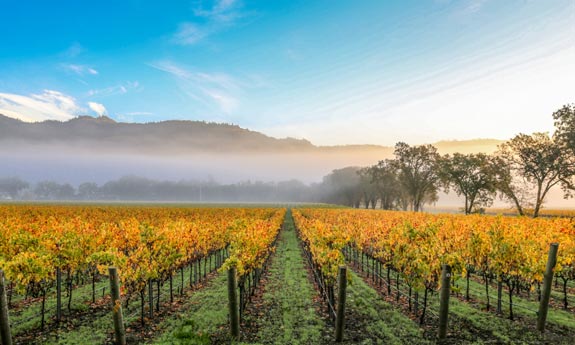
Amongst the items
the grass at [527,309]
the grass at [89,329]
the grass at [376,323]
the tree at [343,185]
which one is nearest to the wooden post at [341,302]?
the grass at [376,323]

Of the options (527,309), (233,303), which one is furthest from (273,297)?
(527,309)

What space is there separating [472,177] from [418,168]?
14337 mm

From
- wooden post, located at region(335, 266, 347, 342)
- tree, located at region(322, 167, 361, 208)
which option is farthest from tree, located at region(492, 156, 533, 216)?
tree, located at region(322, 167, 361, 208)

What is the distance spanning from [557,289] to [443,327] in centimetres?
986

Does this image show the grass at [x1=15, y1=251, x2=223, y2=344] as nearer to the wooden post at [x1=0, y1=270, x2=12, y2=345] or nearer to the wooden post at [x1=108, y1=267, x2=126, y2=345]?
the wooden post at [x1=108, y1=267, x2=126, y2=345]

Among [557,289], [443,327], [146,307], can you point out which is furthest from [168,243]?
[557,289]

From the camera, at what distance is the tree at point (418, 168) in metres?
69.4

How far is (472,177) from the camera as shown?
57719 mm

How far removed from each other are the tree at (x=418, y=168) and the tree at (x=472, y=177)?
7601 millimetres

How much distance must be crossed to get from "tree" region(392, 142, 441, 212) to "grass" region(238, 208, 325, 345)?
6054cm

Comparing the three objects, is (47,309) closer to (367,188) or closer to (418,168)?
(418,168)

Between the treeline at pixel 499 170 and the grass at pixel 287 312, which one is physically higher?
the treeline at pixel 499 170

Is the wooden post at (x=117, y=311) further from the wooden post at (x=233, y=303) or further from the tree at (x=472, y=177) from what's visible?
the tree at (x=472, y=177)

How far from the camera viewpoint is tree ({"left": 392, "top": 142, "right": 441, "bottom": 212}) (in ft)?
228
